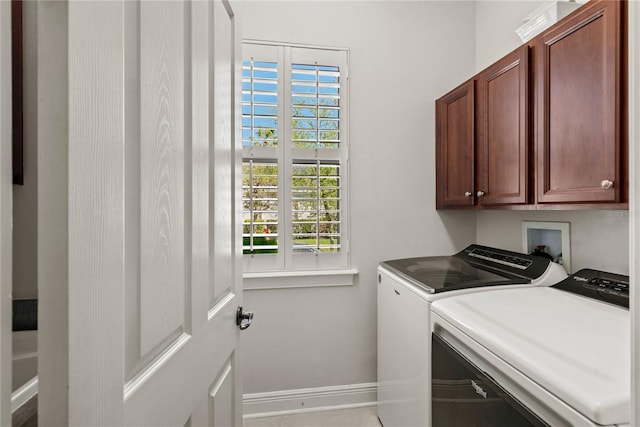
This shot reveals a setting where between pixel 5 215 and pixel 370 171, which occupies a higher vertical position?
pixel 370 171

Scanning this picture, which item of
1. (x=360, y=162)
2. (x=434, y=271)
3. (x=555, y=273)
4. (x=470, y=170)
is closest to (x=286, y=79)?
(x=360, y=162)

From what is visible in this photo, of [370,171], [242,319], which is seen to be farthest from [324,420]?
[370,171]

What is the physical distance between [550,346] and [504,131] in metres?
1.05

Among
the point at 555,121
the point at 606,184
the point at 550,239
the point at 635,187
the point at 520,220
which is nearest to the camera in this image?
the point at 635,187

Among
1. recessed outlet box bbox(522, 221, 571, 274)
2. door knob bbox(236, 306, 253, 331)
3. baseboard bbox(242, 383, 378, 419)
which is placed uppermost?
recessed outlet box bbox(522, 221, 571, 274)

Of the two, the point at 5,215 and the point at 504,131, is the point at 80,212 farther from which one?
the point at 504,131

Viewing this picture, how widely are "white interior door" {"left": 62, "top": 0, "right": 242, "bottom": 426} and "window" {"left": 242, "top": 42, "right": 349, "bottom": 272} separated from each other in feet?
3.50

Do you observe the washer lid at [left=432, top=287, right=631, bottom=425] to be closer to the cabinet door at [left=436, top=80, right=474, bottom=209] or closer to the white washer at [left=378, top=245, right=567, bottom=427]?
the white washer at [left=378, top=245, right=567, bottom=427]

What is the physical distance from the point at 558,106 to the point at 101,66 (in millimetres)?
1477

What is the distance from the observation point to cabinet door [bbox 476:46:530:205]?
1.46 m

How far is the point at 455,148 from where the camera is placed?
2.04m

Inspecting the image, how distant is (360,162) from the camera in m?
2.21

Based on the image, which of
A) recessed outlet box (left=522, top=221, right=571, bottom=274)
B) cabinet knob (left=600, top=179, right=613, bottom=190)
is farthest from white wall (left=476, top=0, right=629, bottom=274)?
cabinet knob (left=600, top=179, right=613, bottom=190)

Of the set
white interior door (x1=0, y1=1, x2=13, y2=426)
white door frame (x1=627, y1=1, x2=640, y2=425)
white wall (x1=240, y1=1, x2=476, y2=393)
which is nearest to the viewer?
white interior door (x1=0, y1=1, x2=13, y2=426)
